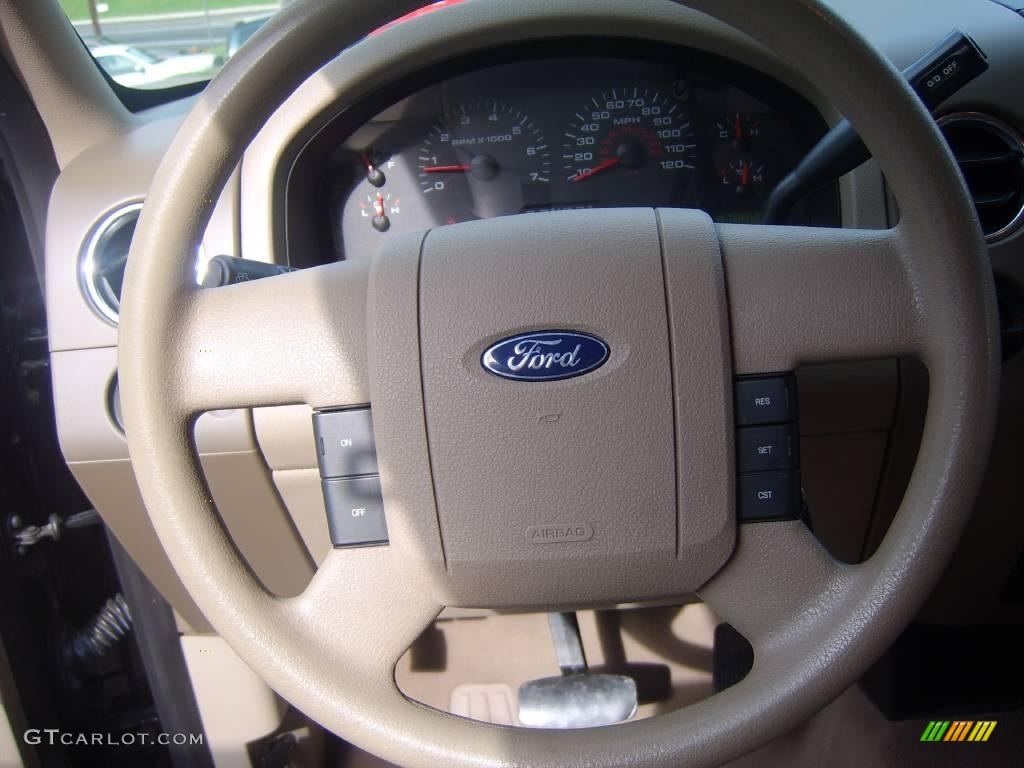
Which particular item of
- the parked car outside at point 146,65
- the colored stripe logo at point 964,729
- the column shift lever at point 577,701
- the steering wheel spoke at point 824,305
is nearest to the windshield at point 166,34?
the parked car outside at point 146,65

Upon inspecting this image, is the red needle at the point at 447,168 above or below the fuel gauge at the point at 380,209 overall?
above

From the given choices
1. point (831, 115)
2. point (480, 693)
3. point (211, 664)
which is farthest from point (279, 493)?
point (831, 115)

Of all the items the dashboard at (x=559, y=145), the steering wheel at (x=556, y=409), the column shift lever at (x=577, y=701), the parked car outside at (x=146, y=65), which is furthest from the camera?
the parked car outside at (x=146, y=65)

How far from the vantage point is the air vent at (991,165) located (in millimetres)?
1008

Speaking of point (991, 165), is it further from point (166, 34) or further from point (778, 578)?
point (166, 34)

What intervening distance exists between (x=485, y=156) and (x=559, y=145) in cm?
10

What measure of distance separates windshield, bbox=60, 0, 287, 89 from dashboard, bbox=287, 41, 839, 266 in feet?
0.76

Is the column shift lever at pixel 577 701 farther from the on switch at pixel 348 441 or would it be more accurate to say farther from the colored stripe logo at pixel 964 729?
the colored stripe logo at pixel 964 729

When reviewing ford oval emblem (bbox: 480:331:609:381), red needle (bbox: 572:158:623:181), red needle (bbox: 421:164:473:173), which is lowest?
ford oval emblem (bbox: 480:331:609:381)

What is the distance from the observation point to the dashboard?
113 centimetres

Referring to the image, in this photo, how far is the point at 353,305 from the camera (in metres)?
0.76

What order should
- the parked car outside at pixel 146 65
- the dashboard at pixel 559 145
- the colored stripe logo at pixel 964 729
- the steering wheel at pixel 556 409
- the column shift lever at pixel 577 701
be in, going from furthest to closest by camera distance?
1. the colored stripe logo at pixel 964 729
2. the parked car outside at pixel 146 65
3. the dashboard at pixel 559 145
4. the column shift lever at pixel 577 701
5. the steering wheel at pixel 556 409

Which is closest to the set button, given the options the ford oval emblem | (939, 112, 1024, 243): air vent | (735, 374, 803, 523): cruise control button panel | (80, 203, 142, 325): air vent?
(735, 374, 803, 523): cruise control button panel

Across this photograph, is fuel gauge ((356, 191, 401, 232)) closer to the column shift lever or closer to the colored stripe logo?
the column shift lever
